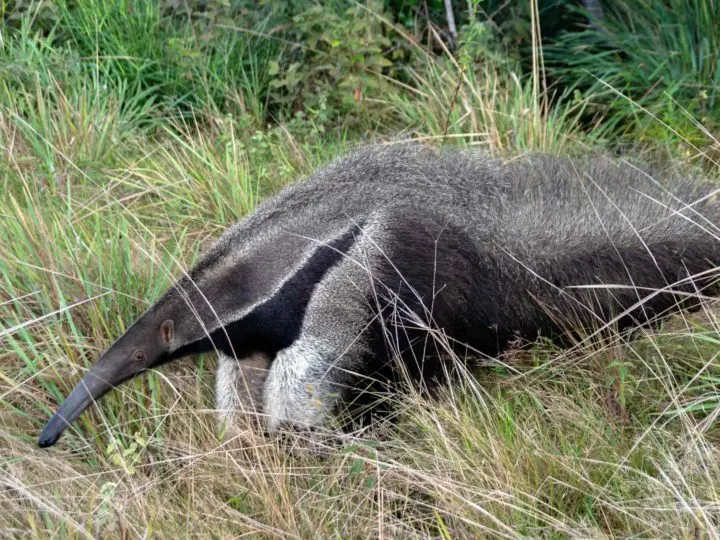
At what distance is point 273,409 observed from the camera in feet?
13.9

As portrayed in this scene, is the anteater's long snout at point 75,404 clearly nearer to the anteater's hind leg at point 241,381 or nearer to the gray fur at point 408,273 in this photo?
the gray fur at point 408,273

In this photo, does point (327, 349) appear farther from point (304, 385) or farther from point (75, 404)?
point (75, 404)

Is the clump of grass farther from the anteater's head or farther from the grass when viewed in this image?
the anteater's head

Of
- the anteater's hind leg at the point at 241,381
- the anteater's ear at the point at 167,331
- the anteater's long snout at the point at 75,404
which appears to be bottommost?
the anteater's hind leg at the point at 241,381

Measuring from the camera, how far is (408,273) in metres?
4.21

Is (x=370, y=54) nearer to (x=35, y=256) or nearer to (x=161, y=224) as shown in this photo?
(x=161, y=224)

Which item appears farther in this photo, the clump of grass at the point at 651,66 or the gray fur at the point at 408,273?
the clump of grass at the point at 651,66

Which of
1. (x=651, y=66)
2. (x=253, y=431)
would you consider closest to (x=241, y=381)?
(x=253, y=431)

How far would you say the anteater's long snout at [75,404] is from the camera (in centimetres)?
364

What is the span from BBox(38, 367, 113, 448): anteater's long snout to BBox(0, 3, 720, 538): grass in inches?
4.4

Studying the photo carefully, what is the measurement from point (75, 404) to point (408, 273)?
1493mm

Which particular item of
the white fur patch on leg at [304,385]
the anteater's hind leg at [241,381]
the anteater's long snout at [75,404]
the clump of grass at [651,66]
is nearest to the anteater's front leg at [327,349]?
the white fur patch on leg at [304,385]

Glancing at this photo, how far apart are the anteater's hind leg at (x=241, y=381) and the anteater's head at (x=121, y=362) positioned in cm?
37

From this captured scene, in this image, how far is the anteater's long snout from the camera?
3637 mm
